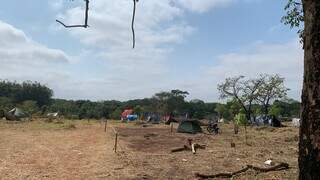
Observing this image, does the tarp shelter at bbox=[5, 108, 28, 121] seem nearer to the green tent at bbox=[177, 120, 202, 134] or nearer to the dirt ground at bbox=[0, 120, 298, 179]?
the green tent at bbox=[177, 120, 202, 134]

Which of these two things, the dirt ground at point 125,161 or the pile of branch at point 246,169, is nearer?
the pile of branch at point 246,169

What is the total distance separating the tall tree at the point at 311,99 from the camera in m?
6.77

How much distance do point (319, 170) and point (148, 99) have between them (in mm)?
92903

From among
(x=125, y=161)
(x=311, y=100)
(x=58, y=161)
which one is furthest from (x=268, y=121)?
(x=311, y=100)

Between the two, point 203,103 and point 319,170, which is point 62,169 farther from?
point 203,103

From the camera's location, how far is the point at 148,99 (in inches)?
3920

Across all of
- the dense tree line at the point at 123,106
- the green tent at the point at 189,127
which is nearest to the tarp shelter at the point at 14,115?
the dense tree line at the point at 123,106

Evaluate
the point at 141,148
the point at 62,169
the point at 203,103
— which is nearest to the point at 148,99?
the point at 203,103

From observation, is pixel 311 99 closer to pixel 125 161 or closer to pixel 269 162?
pixel 269 162

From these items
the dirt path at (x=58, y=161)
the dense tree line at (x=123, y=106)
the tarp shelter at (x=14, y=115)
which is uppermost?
the dense tree line at (x=123, y=106)

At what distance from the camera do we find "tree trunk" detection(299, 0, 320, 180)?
22.2 feet

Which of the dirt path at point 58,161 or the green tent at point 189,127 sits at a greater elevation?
the green tent at point 189,127

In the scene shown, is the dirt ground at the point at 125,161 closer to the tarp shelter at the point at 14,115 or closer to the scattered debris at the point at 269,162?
the scattered debris at the point at 269,162

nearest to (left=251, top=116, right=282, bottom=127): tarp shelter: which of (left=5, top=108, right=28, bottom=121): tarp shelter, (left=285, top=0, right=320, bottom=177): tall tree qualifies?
(left=5, top=108, right=28, bottom=121): tarp shelter
